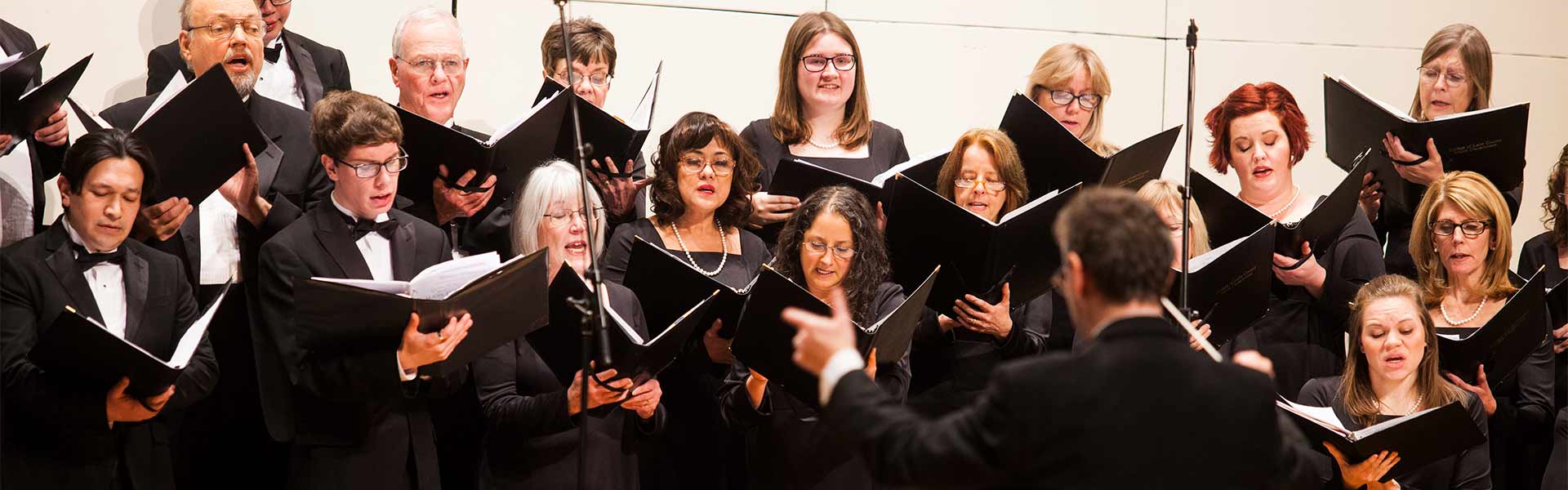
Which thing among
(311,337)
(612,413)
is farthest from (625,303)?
(311,337)

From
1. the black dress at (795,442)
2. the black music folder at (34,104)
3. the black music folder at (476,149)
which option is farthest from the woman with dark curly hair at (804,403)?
the black music folder at (34,104)

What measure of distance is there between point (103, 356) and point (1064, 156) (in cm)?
231

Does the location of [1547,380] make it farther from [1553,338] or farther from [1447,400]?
[1447,400]

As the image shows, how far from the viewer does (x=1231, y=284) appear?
3.61 meters

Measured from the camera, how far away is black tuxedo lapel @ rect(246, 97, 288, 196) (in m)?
3.47

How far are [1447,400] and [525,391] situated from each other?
2.24 metres

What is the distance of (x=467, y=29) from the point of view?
497cm

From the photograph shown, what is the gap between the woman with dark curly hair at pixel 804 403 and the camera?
11.1ft

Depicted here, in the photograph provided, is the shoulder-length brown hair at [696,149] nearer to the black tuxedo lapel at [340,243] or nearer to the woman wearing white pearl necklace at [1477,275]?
the black tuxedo lapel at [340,243]

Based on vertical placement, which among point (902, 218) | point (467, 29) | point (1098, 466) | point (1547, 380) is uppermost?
point (467, 29)

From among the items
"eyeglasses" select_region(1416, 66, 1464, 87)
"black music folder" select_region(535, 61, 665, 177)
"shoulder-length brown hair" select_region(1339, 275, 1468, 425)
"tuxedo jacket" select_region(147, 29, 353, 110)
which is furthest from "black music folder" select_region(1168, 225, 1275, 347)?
"tuxedo jacket" select_region(147, 29, 353, 110)

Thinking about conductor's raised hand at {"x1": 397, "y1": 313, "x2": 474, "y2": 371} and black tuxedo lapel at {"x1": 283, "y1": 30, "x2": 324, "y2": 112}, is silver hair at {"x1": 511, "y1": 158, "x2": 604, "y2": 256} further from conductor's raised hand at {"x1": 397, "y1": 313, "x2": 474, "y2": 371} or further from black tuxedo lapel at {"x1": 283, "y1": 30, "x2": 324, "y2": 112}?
black tuxedo lapel at {"x1": 283, "y1": 30, "x2": 324, "y2": 112}

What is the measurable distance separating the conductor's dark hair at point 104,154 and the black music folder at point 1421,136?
10.0ft

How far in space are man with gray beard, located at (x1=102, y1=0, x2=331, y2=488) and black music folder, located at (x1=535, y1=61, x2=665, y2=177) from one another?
59 cm
